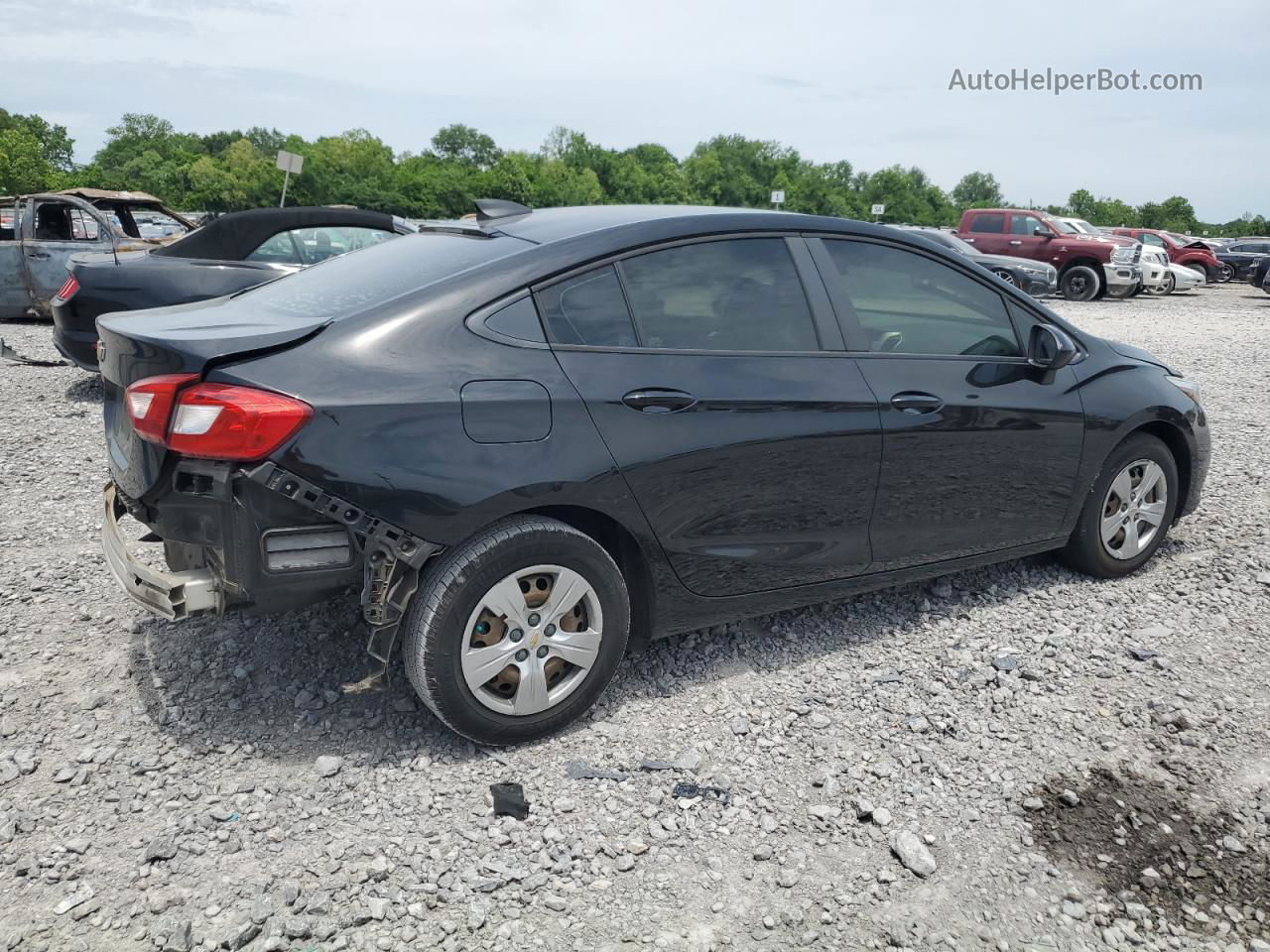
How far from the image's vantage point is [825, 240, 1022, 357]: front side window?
147 inches

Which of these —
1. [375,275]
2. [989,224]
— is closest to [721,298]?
[375,275]

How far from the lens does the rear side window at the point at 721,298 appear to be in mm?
3277

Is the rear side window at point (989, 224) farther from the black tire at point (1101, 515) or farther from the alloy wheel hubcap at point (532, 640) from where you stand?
the alloy wheel hubcap at point (532, 640)

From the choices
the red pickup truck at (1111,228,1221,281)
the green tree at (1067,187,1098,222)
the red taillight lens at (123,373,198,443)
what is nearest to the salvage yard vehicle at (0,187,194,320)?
the red taillight lens at (123,373,198,443)

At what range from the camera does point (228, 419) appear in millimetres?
2672

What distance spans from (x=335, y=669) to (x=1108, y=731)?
2.66 meters

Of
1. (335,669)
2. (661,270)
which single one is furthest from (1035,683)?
(335,669)

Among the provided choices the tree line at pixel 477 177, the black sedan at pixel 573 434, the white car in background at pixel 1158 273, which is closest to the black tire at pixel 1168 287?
the white car in background at pixel 1158 273

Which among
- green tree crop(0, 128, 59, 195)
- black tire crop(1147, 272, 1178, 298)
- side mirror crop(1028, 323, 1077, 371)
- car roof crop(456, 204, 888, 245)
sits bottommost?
black tire crop(1147, 272, 1178, 298)

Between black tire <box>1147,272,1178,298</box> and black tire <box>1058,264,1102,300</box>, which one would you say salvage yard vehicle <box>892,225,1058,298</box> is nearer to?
black tire <box>1058,264,1102,300</box>

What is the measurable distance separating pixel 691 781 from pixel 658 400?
46.4 inches

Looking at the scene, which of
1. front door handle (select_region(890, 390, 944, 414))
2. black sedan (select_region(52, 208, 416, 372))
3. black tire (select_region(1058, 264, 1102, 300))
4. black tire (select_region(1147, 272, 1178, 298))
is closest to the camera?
front door handle (select_region(890, 390, 944, 414))

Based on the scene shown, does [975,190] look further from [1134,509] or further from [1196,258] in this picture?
[1134,509]

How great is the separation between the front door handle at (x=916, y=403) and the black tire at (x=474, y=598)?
1285mm
